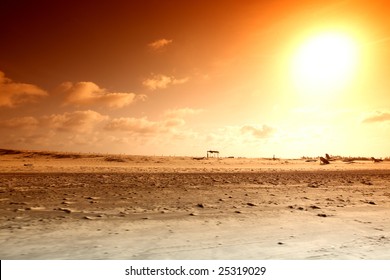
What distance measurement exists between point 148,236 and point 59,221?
2495 mm

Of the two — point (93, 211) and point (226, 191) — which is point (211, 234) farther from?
point (226, 191)

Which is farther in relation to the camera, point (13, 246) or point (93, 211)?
point (93, 211)

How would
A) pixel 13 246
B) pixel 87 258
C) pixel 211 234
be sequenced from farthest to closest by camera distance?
pixel 211 234, pixel 13 246, pixel 87 258

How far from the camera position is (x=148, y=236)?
6246 millimetres

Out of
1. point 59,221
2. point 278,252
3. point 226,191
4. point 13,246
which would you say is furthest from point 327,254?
point 226,191

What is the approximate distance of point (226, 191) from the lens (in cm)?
→ 1313

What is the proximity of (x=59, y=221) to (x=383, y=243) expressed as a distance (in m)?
6.53
